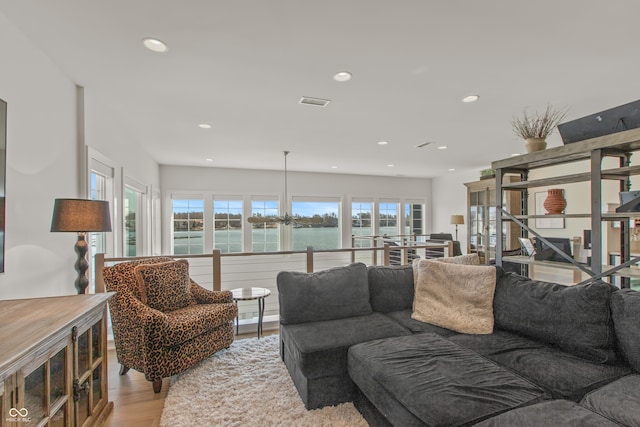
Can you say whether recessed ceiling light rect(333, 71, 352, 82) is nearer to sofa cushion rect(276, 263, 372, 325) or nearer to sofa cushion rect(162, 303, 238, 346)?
sofa cushion rect(276, 263, 372, 325)

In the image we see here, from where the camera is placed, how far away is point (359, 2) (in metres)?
1.73

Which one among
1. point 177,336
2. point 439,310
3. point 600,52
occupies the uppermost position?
point 600,52

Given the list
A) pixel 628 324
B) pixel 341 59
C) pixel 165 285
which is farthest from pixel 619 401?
pixel 165 285

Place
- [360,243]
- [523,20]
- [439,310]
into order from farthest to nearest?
1. [360,243]
2. [439,310]
3. [523,20]

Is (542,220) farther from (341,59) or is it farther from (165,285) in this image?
(165,285)

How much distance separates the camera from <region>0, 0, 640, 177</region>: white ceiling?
1.81 meters

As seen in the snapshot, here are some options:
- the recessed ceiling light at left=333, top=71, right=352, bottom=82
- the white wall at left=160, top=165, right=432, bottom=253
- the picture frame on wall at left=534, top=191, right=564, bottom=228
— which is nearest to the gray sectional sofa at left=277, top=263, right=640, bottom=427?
the recessed ceiling light at left=333, top=71, right=352, bottom=82

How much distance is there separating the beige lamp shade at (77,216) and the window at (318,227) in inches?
214

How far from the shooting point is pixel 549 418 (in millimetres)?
1200

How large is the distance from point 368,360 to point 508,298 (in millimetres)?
1167

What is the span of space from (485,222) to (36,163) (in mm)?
6364

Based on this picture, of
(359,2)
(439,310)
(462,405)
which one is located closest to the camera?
(462,405)

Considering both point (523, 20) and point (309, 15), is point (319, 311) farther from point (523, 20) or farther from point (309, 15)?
point (523, 20)

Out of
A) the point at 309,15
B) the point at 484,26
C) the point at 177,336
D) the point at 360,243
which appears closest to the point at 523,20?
the point at 484,26
